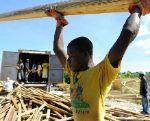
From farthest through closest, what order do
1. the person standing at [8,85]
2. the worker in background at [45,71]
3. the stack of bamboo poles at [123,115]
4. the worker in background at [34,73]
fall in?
the worker in background at [34,73] < the worker in background at [45,71] < the person standing at [8,85] < the stack of bamboo poles at [123,115]

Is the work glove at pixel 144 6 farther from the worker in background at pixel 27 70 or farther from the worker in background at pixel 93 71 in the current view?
the worker in background at pixel 27 70

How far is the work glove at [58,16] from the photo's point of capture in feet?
12.3

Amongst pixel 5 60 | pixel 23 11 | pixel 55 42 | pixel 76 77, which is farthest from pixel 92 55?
pixel 5 60

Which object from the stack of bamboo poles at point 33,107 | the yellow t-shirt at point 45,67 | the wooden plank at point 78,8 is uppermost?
the yellow t-shirt at point 45,67

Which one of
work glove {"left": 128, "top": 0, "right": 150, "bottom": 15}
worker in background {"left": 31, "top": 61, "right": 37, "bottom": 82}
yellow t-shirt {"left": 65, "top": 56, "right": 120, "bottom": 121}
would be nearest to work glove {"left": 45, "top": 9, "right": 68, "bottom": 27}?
yellow t-shirt {"left": 65, "top": 56, "right": 120, "bottom": 121}

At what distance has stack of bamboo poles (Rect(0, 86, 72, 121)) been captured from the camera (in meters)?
9.02

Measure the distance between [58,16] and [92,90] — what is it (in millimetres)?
1278

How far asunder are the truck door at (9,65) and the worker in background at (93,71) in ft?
54.9

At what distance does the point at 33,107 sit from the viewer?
10336mm

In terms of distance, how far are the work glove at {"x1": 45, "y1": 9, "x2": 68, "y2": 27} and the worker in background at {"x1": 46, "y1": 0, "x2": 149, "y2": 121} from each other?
78 centimetres

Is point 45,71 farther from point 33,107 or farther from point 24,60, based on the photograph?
point 33,107

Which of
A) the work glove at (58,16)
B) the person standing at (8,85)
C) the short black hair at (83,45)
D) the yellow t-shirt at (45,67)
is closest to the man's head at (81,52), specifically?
the short black hair at (83,45)

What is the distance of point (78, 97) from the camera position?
2.96 m

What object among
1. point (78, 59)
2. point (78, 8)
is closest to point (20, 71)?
point (78, 8)
